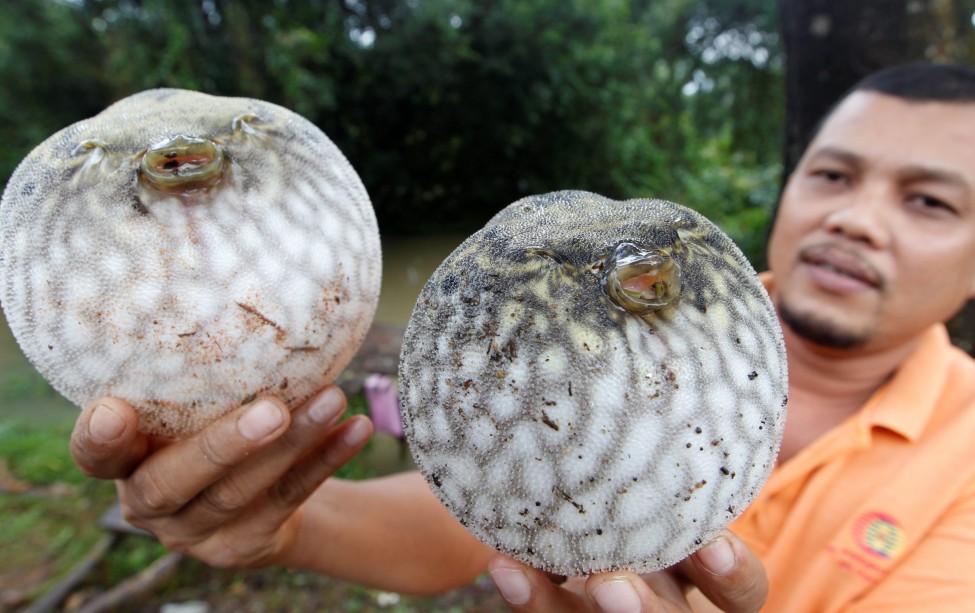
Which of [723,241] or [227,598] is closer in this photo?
[723,241]

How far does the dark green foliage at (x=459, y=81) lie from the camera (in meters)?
5.42

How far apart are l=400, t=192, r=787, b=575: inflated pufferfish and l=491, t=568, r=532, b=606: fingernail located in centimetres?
11

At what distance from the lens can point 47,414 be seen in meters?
4.81

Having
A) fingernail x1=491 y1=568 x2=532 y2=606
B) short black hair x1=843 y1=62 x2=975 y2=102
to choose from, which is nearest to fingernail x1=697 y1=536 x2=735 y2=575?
fingernail x1=491 y1=568 x2=532 y2=606

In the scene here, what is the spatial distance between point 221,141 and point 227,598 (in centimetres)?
249

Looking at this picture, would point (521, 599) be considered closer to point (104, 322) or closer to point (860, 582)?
point (104, 322)

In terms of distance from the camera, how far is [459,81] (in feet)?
23.6

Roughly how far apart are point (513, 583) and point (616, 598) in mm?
175

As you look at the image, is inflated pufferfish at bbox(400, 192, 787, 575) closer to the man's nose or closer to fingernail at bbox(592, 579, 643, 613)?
fingernail at bbox(592, 579, 643, 613)

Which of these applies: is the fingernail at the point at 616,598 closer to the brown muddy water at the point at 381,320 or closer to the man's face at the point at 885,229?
the man's face at the point at 885,229

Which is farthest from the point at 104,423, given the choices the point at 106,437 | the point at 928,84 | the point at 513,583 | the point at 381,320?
the point at 381,320

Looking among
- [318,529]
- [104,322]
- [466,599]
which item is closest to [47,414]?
[466,599]

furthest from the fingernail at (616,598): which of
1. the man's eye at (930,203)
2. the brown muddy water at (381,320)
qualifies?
the brown muddy water at (381,320)

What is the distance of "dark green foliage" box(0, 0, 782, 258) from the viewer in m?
5.42
